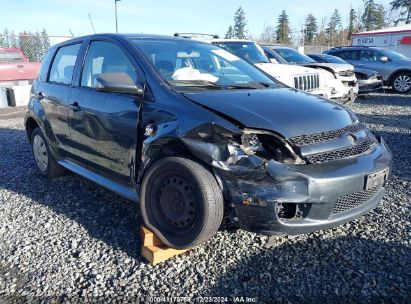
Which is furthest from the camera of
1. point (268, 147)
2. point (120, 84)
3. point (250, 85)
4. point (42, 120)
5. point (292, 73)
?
point (292, 73)

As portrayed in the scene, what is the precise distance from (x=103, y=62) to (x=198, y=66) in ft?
3.14

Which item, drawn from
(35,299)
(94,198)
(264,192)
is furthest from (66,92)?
(264,192)

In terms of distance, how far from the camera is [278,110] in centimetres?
289

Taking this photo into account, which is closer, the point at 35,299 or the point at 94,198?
the point at 35,299

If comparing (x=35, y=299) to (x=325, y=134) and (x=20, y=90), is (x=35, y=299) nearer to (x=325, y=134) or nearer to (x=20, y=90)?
(x=325, y=134)

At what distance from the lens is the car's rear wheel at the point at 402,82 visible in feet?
43.9

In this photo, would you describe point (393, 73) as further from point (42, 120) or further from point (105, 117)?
point (105, 117)

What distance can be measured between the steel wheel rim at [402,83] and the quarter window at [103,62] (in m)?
12.5

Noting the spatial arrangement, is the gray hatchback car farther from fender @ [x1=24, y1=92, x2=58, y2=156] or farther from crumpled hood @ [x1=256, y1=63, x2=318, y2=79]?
fender @ [x1=24, y1=92, x2=58, y2=156]

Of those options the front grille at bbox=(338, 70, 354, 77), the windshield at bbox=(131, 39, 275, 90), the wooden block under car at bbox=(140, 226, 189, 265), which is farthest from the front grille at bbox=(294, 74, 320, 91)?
the wooden block under car at bbox=(140, 226, 189, 265)

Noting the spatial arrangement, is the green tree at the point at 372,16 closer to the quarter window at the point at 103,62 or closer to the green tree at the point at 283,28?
the green tree at the point at 283,28

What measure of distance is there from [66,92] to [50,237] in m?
1.60

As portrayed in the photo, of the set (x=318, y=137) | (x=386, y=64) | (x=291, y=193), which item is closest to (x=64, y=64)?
(x=318, y=137)

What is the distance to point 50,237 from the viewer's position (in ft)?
11.2
